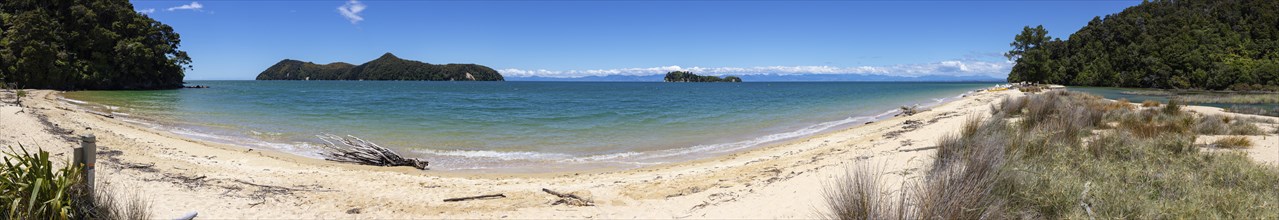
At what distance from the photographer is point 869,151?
30.6 feet

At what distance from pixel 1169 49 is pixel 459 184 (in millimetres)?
87237

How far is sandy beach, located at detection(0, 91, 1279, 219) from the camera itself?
19.2 ft

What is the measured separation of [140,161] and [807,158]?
11.2 meters

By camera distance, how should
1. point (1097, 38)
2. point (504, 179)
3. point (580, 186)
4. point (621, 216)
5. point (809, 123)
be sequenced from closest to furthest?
1. point (621, 216)
2. point (580, 186)
3. point (504, 179)
4. point (809, 123)
5. point (1097, 38)

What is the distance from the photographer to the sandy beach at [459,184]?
585 cm

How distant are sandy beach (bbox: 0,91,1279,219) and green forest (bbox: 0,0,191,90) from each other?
162ft

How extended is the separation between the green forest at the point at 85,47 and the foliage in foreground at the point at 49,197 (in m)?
58.9

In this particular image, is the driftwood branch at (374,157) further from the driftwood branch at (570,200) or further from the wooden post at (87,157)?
the wooden post at (87,157)

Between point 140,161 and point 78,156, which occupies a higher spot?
point 78,156

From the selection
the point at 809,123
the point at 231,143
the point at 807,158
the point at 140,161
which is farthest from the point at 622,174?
the point at 809,123

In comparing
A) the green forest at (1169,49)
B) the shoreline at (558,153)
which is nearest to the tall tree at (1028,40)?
the green forest at (1169,49)

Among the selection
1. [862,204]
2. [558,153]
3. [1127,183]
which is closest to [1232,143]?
[1127,183]

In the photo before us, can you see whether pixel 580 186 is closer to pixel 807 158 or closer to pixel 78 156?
pixel 807 158

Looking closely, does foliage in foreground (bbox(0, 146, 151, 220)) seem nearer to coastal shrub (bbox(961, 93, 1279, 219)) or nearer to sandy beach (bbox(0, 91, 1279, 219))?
sandy beach (bbox(0, 91, 1279, 219))
